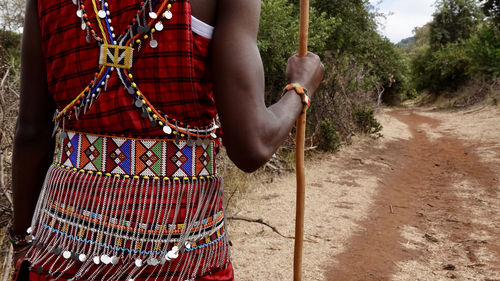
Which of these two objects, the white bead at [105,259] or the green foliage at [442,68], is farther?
the green foliage at [442,68]

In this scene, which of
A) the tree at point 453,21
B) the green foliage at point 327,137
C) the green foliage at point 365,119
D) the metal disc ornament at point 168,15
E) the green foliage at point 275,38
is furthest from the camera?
the tree at point 453,21

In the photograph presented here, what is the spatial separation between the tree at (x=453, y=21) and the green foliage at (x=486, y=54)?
7050mm

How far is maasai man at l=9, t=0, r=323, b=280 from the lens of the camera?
97 cm

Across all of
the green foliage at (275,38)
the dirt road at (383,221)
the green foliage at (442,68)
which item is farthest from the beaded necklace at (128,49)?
the green foliage at (442,68)

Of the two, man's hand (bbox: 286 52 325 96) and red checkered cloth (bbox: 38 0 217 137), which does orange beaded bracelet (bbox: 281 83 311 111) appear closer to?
man's hand (bbox: 286 52 325 96)

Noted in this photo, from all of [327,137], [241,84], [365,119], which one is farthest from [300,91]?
[365,119]

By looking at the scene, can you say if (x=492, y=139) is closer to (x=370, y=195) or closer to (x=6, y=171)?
(x=370, y=195)

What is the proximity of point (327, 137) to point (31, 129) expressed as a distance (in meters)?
6.73

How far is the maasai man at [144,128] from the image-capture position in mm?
971

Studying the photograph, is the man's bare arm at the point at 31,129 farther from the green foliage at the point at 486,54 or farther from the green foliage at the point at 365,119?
the green foliage at the point at 486,54

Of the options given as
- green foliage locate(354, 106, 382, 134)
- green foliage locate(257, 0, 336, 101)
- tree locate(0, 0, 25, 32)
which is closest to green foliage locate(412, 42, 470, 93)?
green foliage locate(354, 106, 382, 134)

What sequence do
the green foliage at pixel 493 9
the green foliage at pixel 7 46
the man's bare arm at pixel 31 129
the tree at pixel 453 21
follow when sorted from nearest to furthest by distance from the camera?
1. the man's bare arm at pixel 31 129
2. the green foliage at pixel 7 46
3. the green foliage at pixel 493 9
4. the tree at pixel 453 21

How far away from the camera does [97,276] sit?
1018mm

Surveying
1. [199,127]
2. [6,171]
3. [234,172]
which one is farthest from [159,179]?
[234,172]
